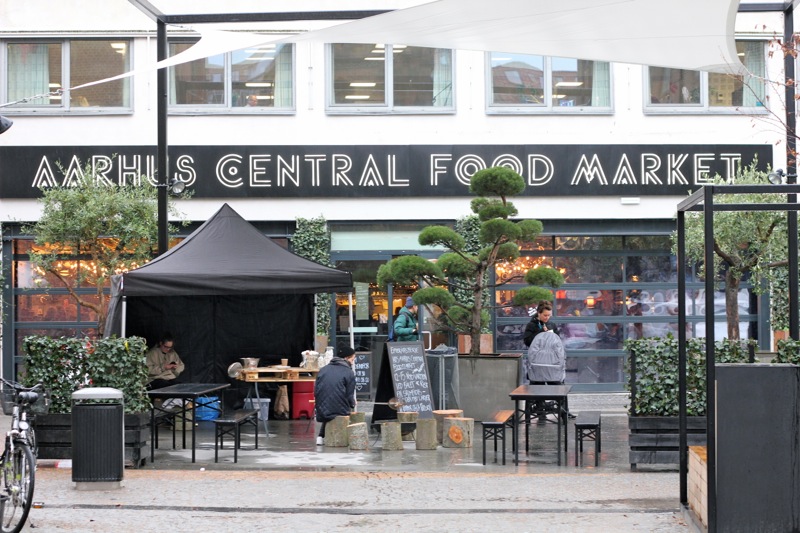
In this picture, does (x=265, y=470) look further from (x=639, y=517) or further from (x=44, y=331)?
(x=44, y=331)

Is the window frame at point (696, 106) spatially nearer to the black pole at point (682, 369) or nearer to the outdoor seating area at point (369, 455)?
the outdoor seating area at point (369, 455)

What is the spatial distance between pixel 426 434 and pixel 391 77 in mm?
10823

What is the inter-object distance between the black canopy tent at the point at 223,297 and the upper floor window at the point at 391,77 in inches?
250

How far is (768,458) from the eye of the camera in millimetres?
7559

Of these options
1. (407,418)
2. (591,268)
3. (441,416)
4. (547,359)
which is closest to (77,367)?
(407,418)

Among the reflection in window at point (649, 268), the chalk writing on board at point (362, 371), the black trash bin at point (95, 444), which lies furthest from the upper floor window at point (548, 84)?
the black trash bin at point (95, 444)

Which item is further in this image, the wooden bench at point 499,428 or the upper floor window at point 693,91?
the upper floor window at point 693,91

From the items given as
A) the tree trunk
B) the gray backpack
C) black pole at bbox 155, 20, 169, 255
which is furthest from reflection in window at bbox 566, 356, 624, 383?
black pole at bbox 155, 20, 169, 255

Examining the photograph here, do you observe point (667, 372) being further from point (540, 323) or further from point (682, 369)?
point (540, 323)

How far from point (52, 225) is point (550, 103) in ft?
32.5

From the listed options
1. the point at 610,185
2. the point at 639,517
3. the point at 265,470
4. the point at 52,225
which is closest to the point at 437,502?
the point at 639,517

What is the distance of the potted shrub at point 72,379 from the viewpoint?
484 inches

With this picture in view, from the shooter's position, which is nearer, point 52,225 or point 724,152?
point 52,225

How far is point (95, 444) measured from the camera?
10523 mm
